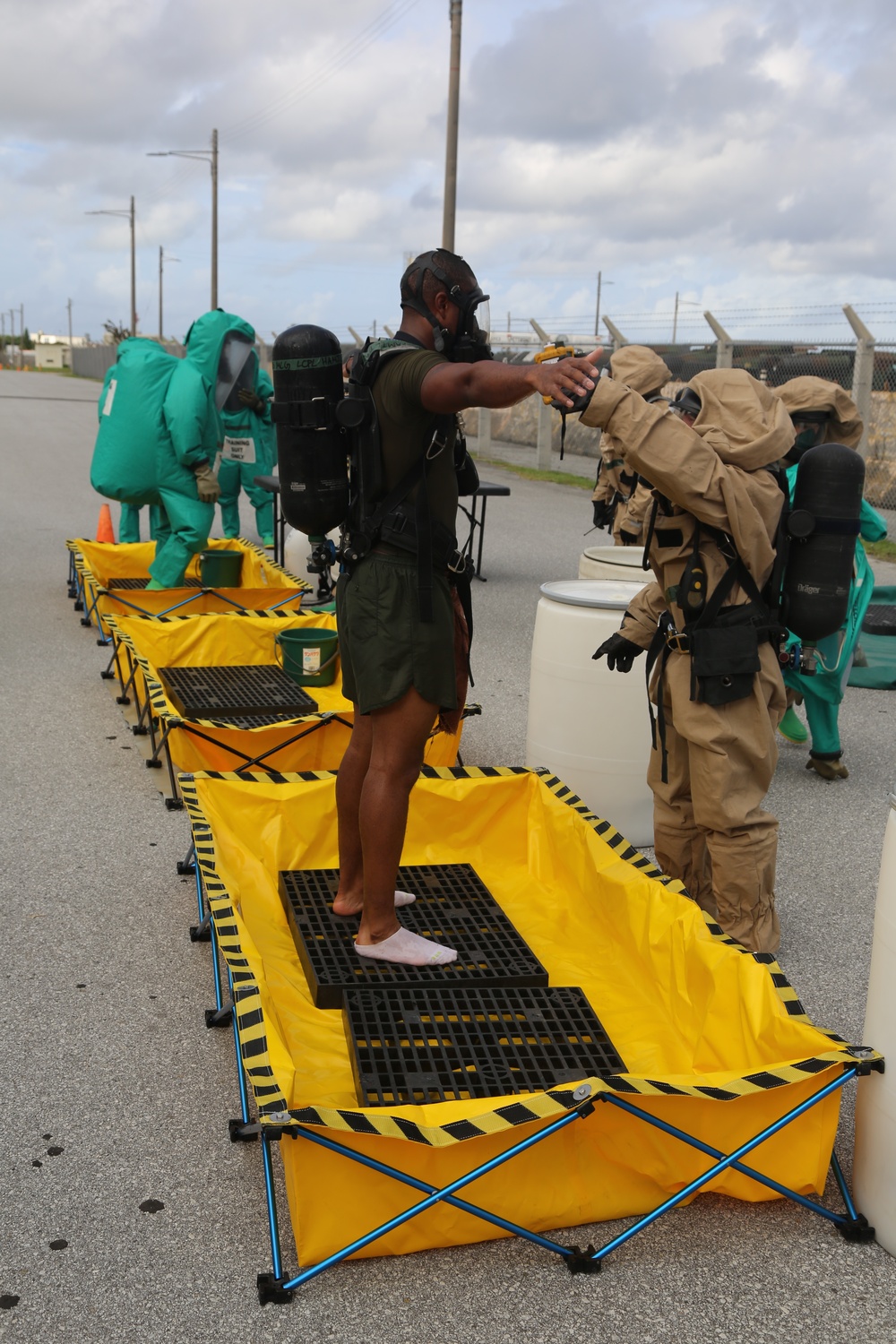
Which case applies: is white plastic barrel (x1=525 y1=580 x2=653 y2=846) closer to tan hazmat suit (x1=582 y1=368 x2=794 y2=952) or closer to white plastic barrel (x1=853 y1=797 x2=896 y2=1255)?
tan hazmat suit (x1=582 y1=368 x2=794 y2=952)

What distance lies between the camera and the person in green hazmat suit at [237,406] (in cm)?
780

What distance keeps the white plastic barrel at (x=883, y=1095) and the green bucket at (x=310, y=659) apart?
413 cm

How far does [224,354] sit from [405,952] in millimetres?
5861

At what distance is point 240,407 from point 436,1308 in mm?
7746

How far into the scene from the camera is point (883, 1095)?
2516 mm

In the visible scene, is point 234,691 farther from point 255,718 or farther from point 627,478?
point 627,478

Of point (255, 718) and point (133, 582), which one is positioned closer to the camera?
point (255, 718)

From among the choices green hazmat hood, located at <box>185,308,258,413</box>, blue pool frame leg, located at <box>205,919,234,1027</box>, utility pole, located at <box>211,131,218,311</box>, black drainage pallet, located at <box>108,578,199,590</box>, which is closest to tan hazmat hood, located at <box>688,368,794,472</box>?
blue pool frame leg, located at <box>205,919,234,1027</box>

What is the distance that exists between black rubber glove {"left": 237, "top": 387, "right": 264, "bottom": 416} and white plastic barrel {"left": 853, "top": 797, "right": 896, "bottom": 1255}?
725 cm

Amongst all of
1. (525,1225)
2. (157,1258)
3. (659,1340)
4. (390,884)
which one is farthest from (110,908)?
(659,1340)

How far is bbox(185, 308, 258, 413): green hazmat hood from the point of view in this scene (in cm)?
766

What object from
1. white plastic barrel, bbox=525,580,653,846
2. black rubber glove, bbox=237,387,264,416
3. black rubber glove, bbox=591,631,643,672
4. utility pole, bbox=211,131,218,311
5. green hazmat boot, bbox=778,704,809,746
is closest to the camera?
black rubber glove, bbox=591,631,643,672

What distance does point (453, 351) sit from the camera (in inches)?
126

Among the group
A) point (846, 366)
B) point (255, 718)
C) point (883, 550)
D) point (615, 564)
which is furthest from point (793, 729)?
point (846, 366)
